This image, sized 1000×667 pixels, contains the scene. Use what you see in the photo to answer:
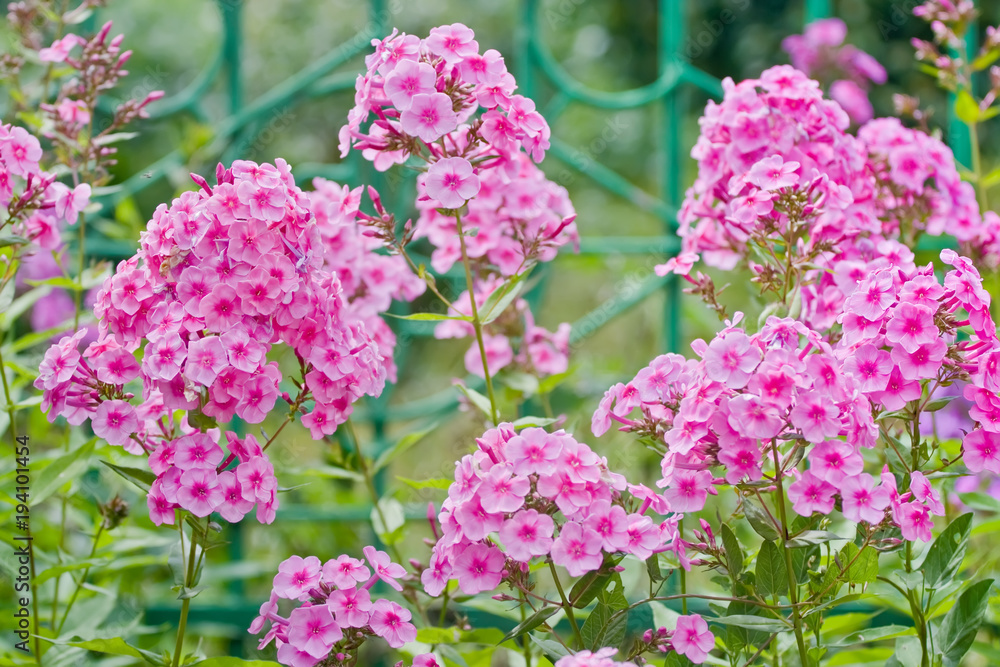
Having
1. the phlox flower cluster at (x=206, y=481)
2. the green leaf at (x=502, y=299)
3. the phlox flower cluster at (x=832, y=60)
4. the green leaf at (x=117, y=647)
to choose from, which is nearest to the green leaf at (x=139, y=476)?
the phlox flower cluster at (x=206, y=481)

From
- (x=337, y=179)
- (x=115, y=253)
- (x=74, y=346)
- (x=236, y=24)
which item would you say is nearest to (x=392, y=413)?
(x=337, y=179)

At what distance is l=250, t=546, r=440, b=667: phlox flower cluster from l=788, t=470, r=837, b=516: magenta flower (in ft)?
1.73

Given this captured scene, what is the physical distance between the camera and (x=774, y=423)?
107cm

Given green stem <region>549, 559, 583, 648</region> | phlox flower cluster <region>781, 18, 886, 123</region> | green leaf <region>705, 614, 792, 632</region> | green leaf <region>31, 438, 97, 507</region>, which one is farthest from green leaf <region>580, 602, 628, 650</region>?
phlox flower cluster <region>781, 18, 886, 123</region>

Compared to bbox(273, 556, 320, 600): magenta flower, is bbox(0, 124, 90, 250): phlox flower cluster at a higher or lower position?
higher

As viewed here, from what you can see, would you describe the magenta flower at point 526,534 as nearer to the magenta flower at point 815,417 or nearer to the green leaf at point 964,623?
the magenta flower at point 815,417

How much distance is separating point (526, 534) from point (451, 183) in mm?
507

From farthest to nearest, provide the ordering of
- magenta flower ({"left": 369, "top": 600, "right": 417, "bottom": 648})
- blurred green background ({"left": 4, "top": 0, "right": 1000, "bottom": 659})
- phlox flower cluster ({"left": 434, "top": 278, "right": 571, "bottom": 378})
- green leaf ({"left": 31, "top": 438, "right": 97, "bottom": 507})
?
1. blurred green background ({"left": 4, "top": 0, "right": 1000, "bottom": 659})
2. phlox flower cluster ({"left": 434, "top": 278, "right": 571, "bottom": 378})
3. green leaf ({"left": 31, "top": 438, "right": 97, "bottom": 507})
4. magenta flower ({"left": 369, "top": 600, "right": 417, "bottom": 648})

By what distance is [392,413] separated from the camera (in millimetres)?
2801

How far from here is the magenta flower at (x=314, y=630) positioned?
3.78 feet

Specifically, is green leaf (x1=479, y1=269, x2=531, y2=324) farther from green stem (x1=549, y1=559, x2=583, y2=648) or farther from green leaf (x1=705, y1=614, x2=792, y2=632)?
green leaf (x1=705, y1=614, x2=792, y2=632)

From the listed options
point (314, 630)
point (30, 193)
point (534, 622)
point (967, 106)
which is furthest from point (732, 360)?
point (967, 106)

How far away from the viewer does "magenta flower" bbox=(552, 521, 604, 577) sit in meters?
1.09

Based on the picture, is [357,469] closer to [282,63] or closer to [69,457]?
[69,457]
